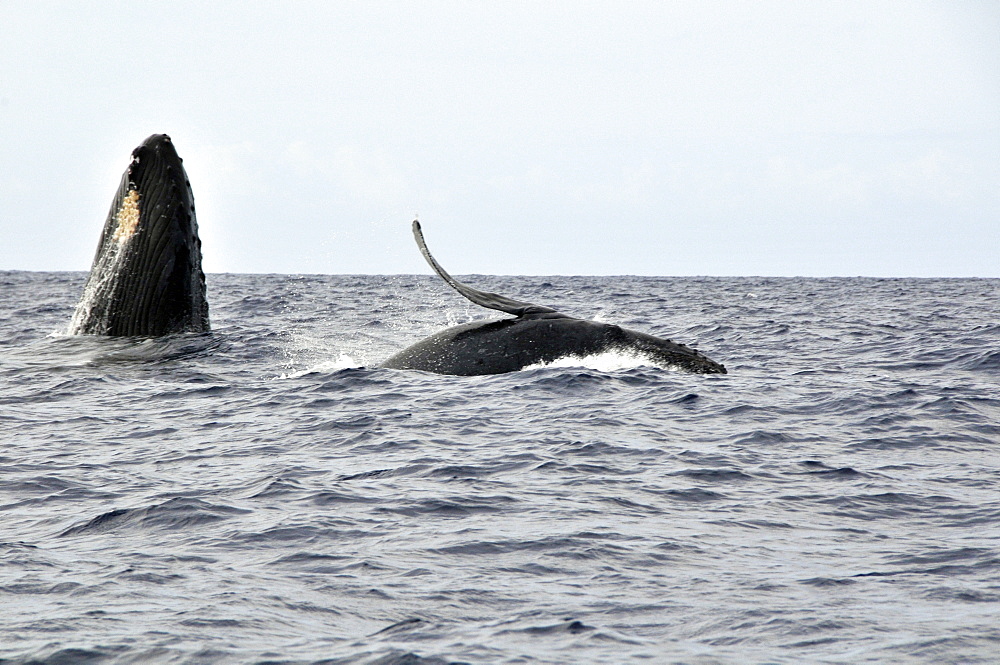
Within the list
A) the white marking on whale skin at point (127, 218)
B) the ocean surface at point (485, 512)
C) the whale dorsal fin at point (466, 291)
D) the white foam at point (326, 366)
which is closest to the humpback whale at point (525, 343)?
the ocean surface at point (485, 512)

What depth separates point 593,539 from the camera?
6.30 metres

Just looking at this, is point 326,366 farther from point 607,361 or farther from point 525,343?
point 607,361

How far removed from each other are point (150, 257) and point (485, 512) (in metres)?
5.74

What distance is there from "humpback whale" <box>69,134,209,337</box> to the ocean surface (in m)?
0.32

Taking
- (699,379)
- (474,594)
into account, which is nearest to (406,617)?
(474,594)

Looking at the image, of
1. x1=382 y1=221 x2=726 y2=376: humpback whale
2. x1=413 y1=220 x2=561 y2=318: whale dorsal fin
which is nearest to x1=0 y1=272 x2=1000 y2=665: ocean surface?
x1=382 y1=221 x2=726 y2=376: humpback whale

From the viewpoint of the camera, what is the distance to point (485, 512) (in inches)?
275

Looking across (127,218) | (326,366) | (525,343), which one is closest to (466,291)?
(525,343)

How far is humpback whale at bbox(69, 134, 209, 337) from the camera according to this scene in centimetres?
1102

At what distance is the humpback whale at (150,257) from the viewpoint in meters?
11.0

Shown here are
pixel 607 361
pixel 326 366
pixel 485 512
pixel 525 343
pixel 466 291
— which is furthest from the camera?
pixel 326 366

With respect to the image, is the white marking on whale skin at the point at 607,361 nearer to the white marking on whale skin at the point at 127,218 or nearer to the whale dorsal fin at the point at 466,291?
the whale dorsal fin at the point at 466,291

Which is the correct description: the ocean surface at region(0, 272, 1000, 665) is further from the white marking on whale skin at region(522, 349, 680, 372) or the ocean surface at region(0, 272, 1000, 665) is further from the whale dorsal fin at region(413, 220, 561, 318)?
the whale dorsal fin at region(413, 220, 561, 318)

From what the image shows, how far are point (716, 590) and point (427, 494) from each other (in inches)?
98.6
